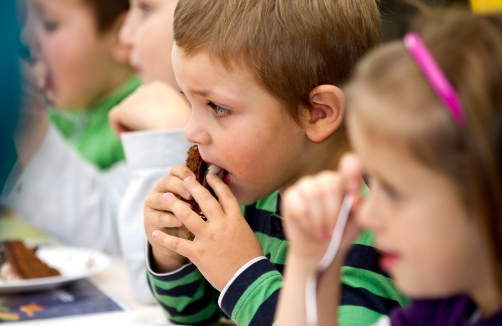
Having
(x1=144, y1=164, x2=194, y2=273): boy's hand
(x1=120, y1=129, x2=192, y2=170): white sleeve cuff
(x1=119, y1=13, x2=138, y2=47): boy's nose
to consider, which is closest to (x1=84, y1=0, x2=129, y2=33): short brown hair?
(x1=119, y1=13, x2=138, y2=47): boy's nose

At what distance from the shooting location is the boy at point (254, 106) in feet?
3.30

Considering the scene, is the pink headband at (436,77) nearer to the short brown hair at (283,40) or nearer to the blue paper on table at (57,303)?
the short brown hair at (283,40)

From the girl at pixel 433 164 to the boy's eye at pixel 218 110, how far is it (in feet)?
1.32

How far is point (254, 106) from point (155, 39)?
78 cm

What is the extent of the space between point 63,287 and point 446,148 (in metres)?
1.06

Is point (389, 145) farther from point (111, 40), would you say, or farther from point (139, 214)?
point (111, 40)

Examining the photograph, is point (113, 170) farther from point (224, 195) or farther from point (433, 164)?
point (433, 164)

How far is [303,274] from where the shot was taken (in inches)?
28.9

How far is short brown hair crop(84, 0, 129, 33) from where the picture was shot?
252 centimetres

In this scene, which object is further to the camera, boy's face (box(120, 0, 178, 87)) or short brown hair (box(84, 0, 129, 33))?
short brown hair (box(84, 0, 129, 33))

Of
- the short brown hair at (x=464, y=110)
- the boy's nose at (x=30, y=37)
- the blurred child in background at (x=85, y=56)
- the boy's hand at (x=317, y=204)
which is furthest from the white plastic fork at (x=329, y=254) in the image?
the boy's nose at (x=30, y=37)

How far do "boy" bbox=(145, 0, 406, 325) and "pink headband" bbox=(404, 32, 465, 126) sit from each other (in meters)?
0.42

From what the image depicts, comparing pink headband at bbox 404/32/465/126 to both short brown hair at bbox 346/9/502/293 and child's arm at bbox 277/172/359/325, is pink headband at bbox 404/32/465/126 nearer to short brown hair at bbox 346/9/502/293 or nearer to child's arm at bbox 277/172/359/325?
short brown hair at bbox 346/9/502/293

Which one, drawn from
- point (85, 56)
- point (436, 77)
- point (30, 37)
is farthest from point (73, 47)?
point (436, 77)
